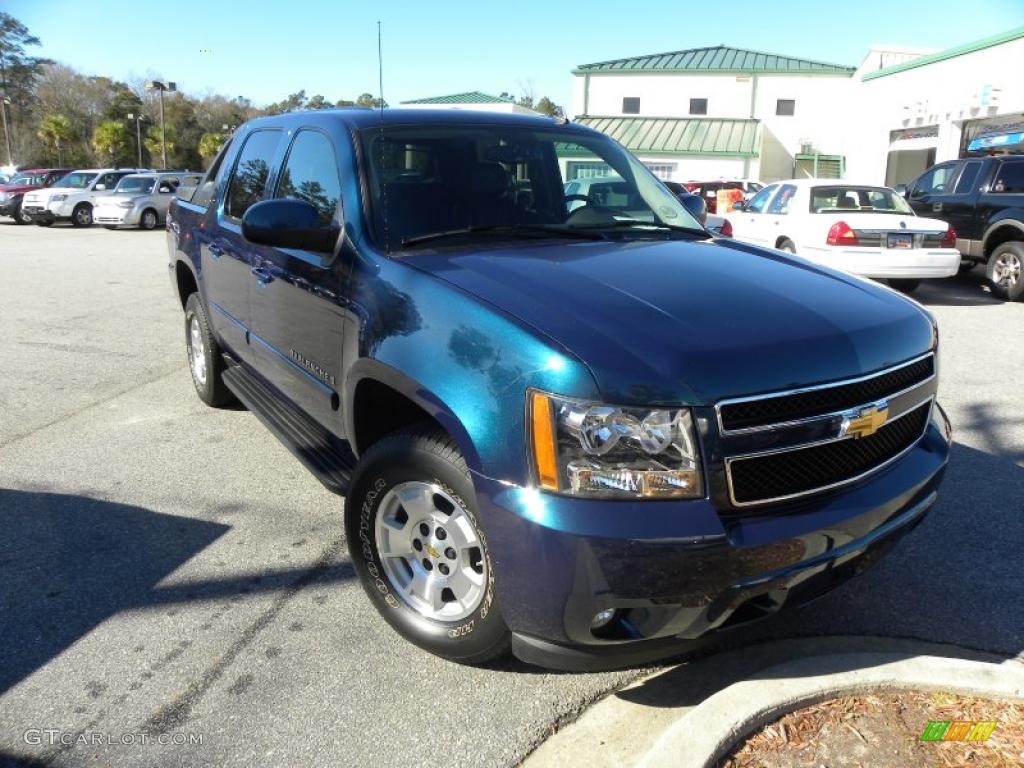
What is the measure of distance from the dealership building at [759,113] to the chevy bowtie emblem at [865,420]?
2425cm

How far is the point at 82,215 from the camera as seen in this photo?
78.4 feet

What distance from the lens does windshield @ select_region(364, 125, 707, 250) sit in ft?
10.6

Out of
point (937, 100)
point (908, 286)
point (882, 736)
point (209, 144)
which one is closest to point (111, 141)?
point (209, 144)

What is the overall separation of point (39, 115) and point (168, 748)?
75537 mm

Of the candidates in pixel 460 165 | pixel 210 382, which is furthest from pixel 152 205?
pixel 460 165

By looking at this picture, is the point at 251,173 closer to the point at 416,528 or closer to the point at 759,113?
the point at 416,528

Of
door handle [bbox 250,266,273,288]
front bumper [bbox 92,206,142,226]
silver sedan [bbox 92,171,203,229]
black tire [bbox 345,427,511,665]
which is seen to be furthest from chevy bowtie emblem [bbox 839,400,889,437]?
front bumper [bbox 92,206,142,226]

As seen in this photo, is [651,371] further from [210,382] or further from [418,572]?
[210,382]

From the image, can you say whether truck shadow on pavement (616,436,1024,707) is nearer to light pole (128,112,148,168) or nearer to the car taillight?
the car taillight

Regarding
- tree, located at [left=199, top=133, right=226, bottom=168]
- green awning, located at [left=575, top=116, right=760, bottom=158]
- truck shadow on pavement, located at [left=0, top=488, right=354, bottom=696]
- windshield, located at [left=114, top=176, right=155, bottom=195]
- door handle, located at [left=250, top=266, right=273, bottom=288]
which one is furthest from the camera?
tree, located at [left=199, top=133, right=226, bottom=168]

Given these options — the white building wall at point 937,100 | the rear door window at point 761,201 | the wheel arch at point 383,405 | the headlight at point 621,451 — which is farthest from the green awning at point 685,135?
the headlight at point 621,451

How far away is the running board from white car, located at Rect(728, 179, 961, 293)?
23.8 ft

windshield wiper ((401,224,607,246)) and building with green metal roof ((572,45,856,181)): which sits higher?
building with green metal roof ((572,45,856,181))

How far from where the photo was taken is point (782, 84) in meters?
41.2
